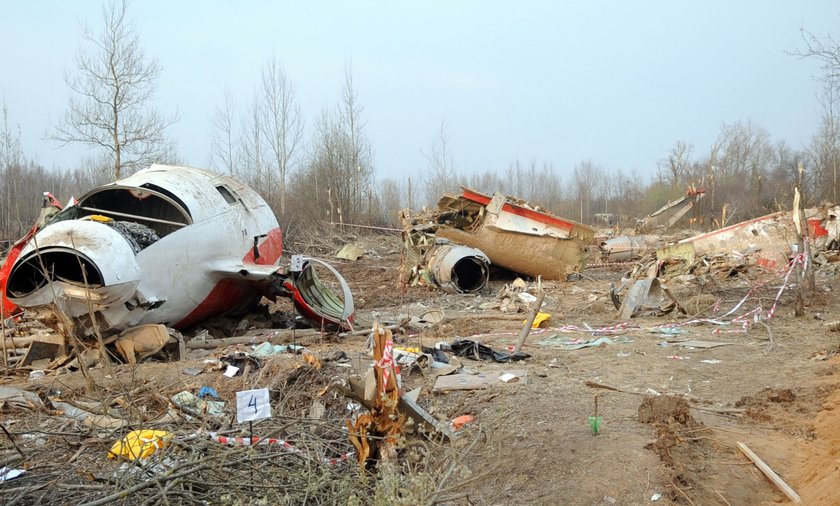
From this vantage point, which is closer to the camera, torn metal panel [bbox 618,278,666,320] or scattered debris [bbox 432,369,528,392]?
scattered debris [bbox 432,369,528,392]

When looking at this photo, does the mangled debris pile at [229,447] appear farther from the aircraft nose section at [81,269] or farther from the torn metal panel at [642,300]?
the torn metal panel at [642,300]

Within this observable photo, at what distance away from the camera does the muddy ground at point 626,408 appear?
163 inches

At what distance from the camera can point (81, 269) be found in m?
7.45

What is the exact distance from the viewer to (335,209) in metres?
33.8

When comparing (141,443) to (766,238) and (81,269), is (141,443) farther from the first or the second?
(766,238)

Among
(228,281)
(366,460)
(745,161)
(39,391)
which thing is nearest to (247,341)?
(228,281)

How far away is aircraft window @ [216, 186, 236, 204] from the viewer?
34.9 ft

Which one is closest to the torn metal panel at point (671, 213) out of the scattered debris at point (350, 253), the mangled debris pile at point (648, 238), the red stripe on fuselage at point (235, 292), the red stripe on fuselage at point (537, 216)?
the mangled debris pile at point (648, 238)

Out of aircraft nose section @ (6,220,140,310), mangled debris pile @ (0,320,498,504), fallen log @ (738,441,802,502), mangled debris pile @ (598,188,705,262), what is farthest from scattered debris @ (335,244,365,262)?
fallen log @ (738,441,802,502)

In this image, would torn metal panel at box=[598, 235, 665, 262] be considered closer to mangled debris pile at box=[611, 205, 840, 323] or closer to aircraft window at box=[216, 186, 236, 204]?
mangled debris pile at box=[611, 205, 840, 323]

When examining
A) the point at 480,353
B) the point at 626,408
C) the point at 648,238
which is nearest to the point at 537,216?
the point at 480,353

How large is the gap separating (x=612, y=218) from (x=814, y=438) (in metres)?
41.7

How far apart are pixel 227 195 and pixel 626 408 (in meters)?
7.51

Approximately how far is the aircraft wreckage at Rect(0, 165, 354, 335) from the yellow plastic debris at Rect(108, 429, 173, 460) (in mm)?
2434
